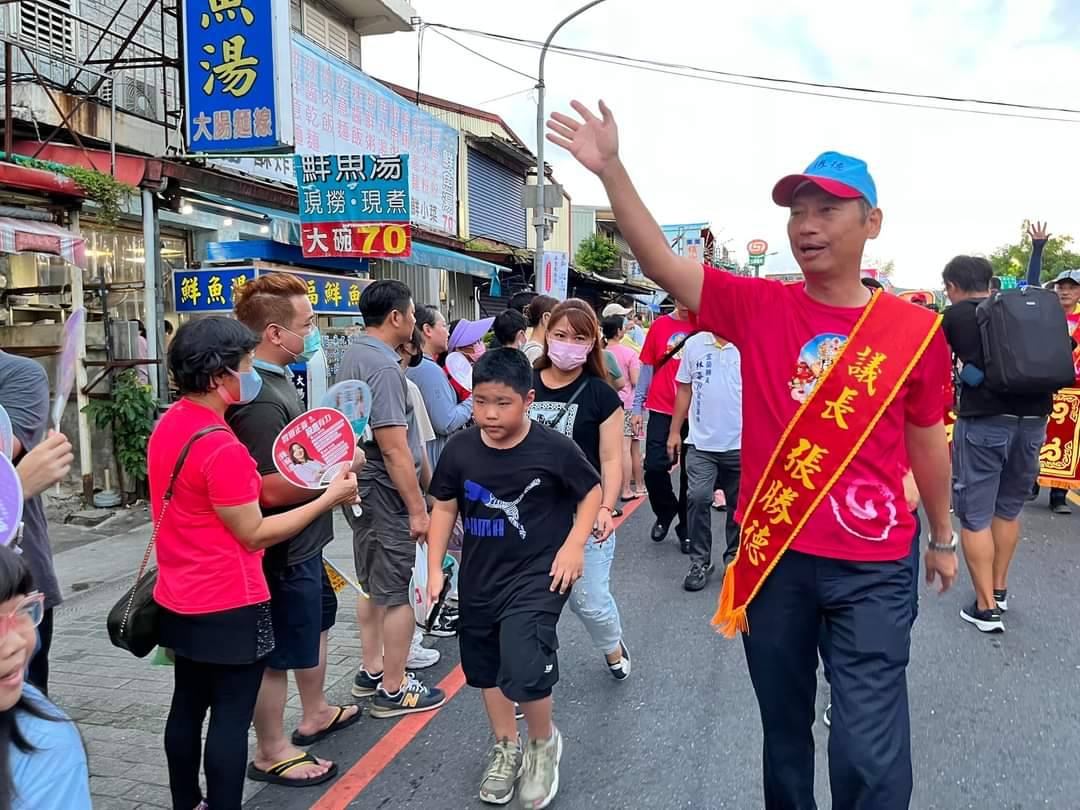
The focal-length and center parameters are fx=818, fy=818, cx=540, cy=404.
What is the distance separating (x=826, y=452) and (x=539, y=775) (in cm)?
155

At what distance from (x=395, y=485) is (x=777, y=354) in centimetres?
184

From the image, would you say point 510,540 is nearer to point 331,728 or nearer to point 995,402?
point 331,728

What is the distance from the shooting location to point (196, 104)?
7742 millimetres

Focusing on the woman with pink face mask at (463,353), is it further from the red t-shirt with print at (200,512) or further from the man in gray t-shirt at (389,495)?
the red t-shirt with print at (200,512)

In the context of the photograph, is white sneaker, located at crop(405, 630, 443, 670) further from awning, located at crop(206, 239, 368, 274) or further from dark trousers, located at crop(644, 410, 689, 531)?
awning, located at crop(206, 239, 368, 274)

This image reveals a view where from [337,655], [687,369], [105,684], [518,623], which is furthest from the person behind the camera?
[687,369]

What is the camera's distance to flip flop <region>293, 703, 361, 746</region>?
337cm

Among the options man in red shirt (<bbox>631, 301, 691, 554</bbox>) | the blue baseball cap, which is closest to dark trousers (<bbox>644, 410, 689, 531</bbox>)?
man in red shirt (<bbox>631, 301, 691, 554</bbox>)

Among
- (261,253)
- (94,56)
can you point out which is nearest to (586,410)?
(261,253)

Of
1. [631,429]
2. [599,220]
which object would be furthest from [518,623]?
[599,220]

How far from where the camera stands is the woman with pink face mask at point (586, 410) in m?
3.53

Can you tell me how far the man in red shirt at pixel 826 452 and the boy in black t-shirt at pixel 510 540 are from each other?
2.40 ft

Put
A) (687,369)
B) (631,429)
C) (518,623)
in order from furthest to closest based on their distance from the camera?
1. (631,429)
2. (687,369)
3. (518,623)

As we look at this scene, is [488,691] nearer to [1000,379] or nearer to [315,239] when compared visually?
[1000,379]
